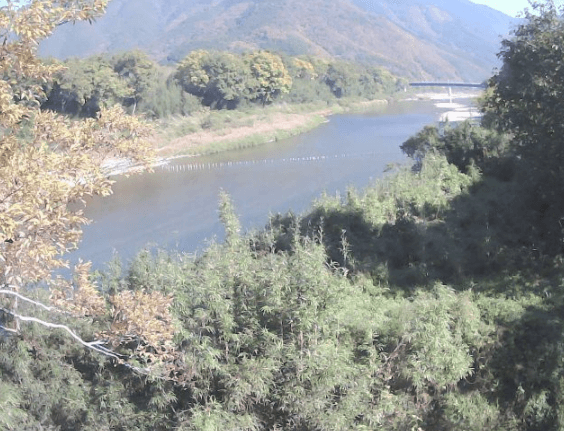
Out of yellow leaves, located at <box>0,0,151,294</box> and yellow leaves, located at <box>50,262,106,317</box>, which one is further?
yellow leaves, located at <box>50,262,106,317</box>

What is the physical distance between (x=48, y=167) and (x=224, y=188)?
12.4m

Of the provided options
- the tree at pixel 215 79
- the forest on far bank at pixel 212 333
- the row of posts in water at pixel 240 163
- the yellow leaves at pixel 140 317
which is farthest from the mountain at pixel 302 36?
the yellow leaves at pixel 140 317

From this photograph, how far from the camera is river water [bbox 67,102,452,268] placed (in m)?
10.8

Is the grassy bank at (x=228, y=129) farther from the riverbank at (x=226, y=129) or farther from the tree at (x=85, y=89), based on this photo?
the tree at (x=85, y=89)

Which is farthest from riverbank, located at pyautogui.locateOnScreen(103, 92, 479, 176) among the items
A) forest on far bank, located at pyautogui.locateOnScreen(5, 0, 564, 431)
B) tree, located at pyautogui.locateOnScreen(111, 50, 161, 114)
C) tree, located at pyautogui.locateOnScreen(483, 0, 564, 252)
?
forest on far bank, located at pyautogui.locateOnScreen(5, 0, 564, 431)

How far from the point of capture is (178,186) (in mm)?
15727

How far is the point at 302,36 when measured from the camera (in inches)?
3568

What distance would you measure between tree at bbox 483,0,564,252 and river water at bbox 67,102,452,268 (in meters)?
2.77

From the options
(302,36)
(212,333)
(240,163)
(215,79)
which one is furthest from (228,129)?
(302,36)

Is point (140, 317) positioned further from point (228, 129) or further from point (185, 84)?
point (185, 84)

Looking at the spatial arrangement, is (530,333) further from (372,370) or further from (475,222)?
(475,222)

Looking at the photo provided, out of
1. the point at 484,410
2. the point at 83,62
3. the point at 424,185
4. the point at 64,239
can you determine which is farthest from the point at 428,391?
the point at 83,62

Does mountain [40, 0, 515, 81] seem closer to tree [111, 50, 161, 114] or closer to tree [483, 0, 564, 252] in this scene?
tree [111, 50, 161, 114]

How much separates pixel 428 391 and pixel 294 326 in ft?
3.52
